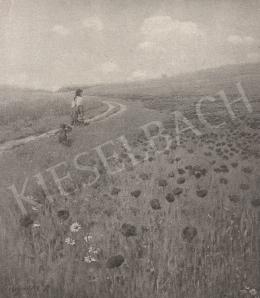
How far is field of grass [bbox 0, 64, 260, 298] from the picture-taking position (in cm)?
212

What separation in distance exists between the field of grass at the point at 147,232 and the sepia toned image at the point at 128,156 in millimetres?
11

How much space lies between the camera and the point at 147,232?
260cm

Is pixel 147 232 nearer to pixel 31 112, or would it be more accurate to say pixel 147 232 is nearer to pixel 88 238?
pixel 88 238

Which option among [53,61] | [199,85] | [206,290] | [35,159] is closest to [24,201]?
[35,159]

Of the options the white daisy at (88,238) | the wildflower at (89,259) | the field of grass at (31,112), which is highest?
the field of grass at (31,112)

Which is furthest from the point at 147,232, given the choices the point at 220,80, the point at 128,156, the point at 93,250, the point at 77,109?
the point at 220,80

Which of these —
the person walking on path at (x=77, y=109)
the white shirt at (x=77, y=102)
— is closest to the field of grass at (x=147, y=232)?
the person walking on path at (x=77, y=109)

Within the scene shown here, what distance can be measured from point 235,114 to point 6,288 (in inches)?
127

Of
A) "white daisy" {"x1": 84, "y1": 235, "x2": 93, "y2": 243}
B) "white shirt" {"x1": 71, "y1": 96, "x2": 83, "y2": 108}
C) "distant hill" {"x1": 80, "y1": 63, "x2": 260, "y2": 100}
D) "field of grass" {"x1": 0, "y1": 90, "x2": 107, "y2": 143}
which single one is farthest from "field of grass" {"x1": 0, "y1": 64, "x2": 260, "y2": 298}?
"white shirt" {"x1": 71, "y1": 96, "x2": 83, "y2": 108}

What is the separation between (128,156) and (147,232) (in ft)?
6.84

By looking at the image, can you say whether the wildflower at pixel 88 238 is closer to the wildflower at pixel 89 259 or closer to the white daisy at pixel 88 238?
the white daisy at pixel 88 238

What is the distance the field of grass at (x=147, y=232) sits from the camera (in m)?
2.12

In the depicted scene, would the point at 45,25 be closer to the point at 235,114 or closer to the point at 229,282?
the point at 235,114

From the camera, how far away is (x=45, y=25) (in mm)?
5020
